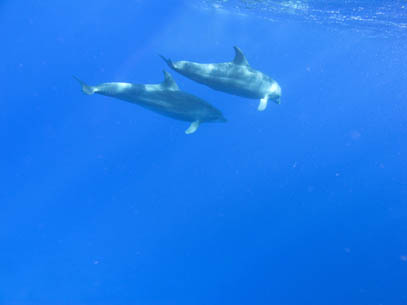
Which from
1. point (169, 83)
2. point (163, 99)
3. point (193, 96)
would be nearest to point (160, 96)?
point (163, 99)

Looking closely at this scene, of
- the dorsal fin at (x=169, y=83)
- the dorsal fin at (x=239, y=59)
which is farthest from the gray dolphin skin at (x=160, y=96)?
the dorsal fin at (x=239, y=59)

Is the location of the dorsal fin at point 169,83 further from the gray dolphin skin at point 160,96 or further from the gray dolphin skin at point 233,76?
the gray dolphin skin at point 233,76

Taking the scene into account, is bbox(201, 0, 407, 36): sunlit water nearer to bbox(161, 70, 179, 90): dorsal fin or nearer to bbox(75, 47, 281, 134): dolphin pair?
Result: bbox(75, 47, 281, 134): dolphin pair

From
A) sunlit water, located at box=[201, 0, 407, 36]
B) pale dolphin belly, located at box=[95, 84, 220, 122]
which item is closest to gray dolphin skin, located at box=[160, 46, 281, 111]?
pale dolphin belly, located at box=[95, 84, 220, 122]

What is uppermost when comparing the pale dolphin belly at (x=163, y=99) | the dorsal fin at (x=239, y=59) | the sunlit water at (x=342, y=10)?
the sunlit water at (x=342, y=10)

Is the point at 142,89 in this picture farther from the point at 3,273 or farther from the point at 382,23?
the point at 3,273

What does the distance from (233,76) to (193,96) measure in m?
1.13

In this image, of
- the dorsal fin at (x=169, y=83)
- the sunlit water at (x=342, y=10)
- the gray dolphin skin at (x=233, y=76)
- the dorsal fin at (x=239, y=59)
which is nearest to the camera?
the gray dolphin skin at (x=233, y=76)

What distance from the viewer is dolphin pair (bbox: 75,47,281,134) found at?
7324 mm

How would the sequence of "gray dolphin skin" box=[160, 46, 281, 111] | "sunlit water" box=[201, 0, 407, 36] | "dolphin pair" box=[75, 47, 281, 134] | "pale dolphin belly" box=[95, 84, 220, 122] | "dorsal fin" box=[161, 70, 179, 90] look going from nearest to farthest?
"gray dolphin skin" box=[160, 46, 281, 111] → "dolphin pair" box=[75, 47, 281, 134] → "dorsal fin" box=[161, 70, 179, 90] → "pale dolphin belly" box=[95, 84, 220, 122] → "sunlit water" box=[201, 0, 407, 36]

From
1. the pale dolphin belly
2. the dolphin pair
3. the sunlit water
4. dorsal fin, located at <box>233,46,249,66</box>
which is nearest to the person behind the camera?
the dolphin pair

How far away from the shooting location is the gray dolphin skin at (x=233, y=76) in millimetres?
6953

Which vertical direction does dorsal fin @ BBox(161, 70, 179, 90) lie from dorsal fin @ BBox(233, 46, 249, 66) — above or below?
below

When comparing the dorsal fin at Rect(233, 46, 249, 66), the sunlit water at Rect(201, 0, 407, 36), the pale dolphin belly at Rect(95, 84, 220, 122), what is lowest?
the pale dolphin belly at Rect(95, 84, 220, 122)
